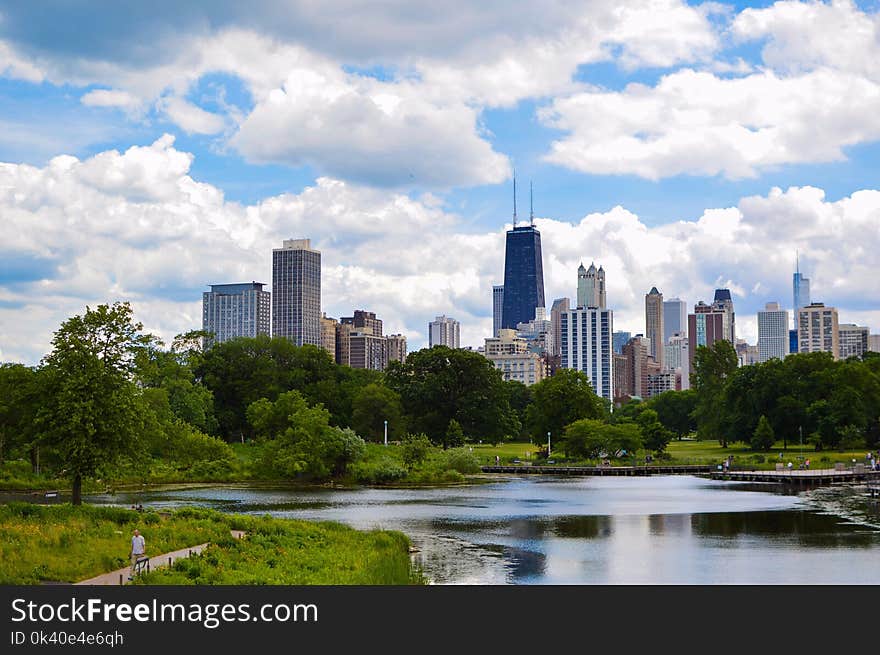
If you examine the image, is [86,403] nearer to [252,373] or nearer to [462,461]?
[462,461]

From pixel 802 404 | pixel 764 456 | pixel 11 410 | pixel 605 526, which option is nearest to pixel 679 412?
pixel 802 404

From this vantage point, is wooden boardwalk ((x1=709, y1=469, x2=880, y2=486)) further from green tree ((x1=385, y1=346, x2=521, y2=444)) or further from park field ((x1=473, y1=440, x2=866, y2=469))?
green tree ((x1=385, y1=346, x2=521, y2=444))

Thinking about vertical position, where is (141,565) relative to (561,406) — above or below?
below

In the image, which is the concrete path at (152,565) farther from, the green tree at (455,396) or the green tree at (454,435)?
the green tree at (455,396)

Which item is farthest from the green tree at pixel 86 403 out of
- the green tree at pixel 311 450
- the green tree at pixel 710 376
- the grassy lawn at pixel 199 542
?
the green tree at pixel 710 376

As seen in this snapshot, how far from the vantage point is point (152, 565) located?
91.6 feet

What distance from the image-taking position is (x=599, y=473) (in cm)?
9538

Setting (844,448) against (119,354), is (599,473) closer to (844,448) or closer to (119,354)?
(844,448)

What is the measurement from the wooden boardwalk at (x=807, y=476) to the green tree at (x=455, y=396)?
3418cm

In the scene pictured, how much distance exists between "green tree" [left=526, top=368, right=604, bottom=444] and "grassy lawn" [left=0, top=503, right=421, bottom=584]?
230 feet

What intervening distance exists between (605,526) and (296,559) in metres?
21.6

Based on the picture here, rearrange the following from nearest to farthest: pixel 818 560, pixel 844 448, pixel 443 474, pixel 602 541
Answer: pixel 818 560
pixel 602 541
pixel 443 474
pixel 844 448
